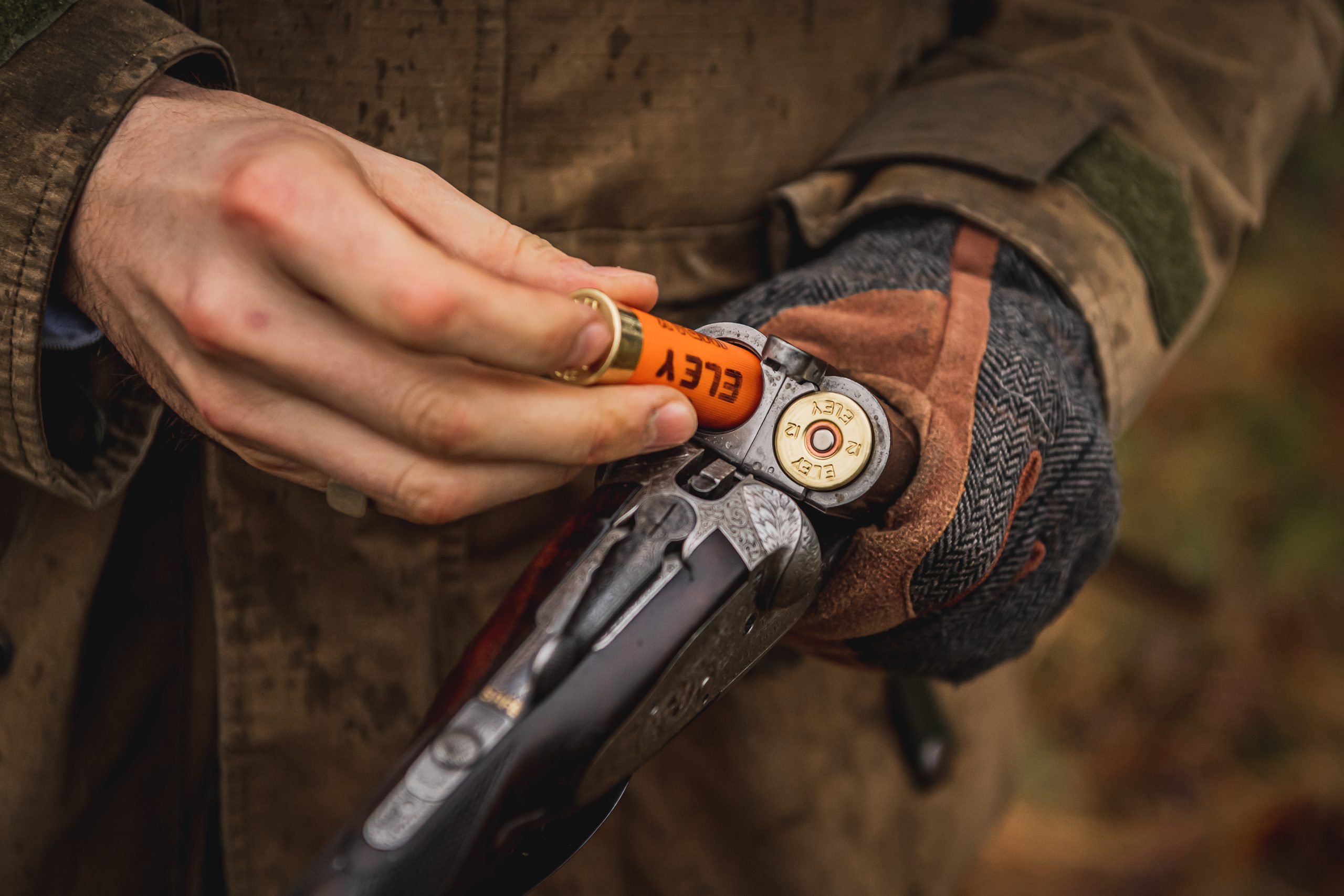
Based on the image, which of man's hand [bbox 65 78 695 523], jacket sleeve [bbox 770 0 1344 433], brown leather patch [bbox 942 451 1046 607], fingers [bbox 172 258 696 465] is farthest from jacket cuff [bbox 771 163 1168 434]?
fingers [bbox 172 258 696 465]

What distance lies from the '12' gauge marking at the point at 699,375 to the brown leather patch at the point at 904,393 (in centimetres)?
19

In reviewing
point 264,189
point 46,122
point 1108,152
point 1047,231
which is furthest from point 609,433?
point 1108,152

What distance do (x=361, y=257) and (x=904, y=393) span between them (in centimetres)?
60

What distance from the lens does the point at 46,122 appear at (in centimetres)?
81

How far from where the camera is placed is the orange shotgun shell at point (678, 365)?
0.77 m

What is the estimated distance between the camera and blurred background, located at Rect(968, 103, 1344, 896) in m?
3.06

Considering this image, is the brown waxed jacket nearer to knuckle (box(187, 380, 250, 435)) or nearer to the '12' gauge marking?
knuckle (box(187, 380, 250, 435))

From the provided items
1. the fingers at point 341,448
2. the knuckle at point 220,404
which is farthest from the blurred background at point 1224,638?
the knuckle at point 220,404

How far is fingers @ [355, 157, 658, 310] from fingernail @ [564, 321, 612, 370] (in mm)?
82

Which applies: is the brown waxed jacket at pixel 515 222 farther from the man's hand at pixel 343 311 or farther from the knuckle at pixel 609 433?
the knuckle at pixel 609 433

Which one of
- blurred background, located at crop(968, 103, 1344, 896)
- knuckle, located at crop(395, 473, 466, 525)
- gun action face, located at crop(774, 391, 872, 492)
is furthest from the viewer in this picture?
blurred background, located at crop(968, 103, 1344, 896)

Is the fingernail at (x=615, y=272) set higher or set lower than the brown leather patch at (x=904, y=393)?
higher

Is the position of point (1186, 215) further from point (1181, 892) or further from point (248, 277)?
point (1181, 892)

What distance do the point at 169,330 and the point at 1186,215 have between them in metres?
1.43
